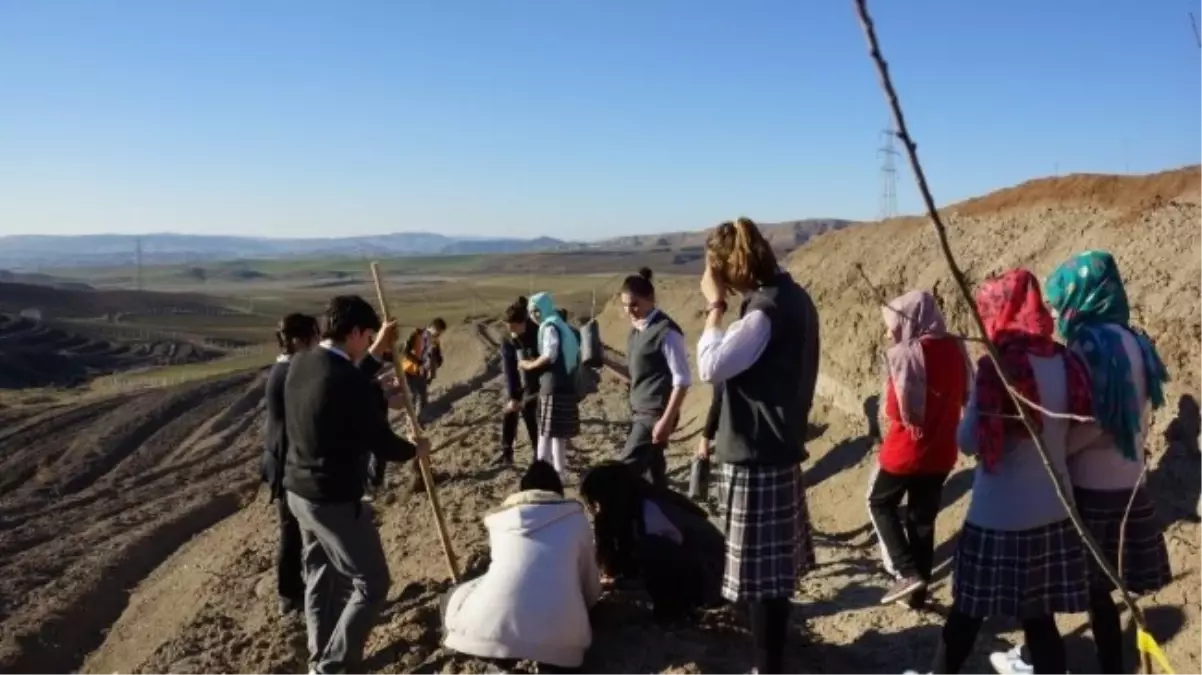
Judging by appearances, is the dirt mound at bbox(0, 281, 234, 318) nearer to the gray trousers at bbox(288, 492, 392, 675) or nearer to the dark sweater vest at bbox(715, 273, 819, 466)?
the gray trousers at bbox(288, 492, 392, 675)

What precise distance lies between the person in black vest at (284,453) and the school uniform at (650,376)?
6.49 feet

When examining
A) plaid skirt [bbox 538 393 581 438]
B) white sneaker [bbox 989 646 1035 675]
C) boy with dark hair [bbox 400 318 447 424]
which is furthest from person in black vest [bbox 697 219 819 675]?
boy with dark hair [bbox 400 318 447 424]

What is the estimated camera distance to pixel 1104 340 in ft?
12.5

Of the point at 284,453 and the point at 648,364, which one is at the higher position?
the point at 648,364

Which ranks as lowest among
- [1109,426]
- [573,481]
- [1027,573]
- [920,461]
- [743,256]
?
[573,481]

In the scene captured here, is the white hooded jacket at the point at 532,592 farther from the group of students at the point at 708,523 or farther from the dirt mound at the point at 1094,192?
the dirt mound at the point at 1094,192

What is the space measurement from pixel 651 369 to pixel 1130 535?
3015 millimetres

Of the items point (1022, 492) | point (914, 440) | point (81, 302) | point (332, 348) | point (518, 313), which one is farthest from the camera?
point (81, 302)

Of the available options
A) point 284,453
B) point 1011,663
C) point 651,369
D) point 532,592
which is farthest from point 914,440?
point 284,453

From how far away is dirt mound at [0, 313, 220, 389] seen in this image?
3712 centimetres

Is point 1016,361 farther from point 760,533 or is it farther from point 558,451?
point 558,451

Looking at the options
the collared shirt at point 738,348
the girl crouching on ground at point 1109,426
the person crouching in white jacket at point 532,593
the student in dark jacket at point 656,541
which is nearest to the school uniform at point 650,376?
the student in dark jacket at point 656,541

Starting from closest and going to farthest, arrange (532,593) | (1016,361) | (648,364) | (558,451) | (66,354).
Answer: (1016,361) → (532,593) → (648,364) → (558,451) → (66,354)

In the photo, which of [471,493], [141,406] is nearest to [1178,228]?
[471,493]
